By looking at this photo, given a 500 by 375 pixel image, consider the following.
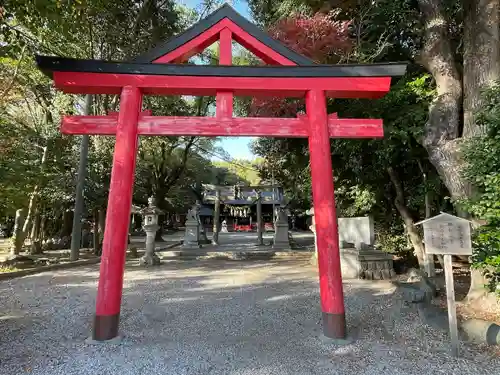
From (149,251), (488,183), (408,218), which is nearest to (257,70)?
(488,183)

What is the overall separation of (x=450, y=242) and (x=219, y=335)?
10.2 feet

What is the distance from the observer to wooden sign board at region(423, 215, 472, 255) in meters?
3.60

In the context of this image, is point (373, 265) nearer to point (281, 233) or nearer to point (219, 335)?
point (219, 335)

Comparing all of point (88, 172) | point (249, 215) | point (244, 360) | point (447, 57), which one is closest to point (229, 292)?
point (244, 360)

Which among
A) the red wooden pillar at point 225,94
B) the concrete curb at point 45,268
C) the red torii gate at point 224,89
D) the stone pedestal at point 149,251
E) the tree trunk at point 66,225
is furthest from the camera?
the tree trunk at point 66,225

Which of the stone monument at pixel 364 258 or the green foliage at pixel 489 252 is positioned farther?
the stone monument at pixel 364 258

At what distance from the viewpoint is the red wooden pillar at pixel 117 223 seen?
12.7 feet

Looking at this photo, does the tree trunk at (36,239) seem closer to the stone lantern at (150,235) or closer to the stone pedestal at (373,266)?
the stone lantern at (150,235)

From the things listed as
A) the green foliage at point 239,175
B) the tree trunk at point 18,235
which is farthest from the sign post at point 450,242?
the green foliage at point 239,175

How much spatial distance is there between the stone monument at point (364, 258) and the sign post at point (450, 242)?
184 inches

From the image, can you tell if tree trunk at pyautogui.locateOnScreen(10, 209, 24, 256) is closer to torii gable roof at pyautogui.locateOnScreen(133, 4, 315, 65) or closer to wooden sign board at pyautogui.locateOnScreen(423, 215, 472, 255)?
torii gable roof at pyautogui.locateOnScreen(133, 4, 315, 65)

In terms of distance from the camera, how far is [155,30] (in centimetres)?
1195

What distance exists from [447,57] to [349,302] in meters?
5.17

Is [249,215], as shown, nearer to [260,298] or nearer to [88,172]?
[88,172]
